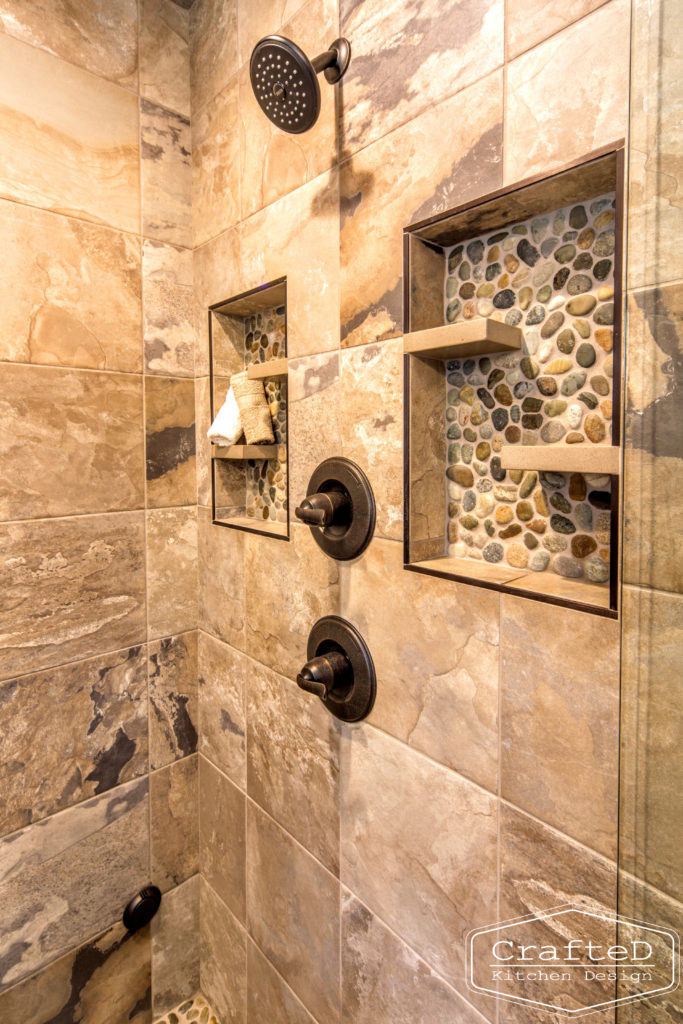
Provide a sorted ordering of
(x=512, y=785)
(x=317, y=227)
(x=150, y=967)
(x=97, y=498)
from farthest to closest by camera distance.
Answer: (x=150, y=967)
(x=97, y=498)
(x=317, y=227)
(x=512, y=785)

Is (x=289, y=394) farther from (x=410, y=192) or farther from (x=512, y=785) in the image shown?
(x=512, y=785)

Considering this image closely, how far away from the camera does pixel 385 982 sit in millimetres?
882

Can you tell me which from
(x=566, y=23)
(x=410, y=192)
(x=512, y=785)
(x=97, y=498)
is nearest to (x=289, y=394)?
(x=410, y=192)

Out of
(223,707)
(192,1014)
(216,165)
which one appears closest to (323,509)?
(223,707)

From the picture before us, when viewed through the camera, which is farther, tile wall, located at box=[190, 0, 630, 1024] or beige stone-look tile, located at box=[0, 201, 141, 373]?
beige stone-look tile, located at box=[0, 201, 141, 373]

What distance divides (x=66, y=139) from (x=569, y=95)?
1062 mm

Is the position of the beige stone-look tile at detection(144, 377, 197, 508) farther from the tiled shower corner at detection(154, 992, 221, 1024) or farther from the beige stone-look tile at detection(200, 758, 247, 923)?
the tiled shower corner at detection(154, 992, 221, 1024)

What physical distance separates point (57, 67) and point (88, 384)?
2.17ft

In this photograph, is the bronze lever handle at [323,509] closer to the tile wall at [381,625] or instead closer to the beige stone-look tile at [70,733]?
the tile wall at [381,625]

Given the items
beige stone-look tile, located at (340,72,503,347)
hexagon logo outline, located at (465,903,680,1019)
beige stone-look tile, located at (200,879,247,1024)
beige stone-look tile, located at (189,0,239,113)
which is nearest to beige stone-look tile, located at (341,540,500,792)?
hexagon logo outline, located at (465,903,680,1019)

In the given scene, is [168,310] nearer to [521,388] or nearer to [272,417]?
[272,417]

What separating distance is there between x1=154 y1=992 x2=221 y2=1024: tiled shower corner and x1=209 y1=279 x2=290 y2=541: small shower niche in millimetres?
1322

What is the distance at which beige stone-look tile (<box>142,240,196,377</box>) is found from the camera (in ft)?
4.20

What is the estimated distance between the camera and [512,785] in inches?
27.1
